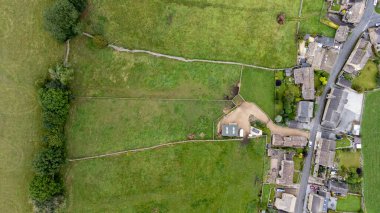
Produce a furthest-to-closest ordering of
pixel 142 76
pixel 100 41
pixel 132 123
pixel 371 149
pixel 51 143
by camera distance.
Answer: pixel 371 149 → pixel 142 76 → pixel 132 123 → pixel 100 41 → pixel 51 143

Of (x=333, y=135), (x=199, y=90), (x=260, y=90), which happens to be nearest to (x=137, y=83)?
(x=199, y=90)

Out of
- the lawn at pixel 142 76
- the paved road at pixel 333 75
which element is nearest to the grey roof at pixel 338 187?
the paved road at pixel 333 75

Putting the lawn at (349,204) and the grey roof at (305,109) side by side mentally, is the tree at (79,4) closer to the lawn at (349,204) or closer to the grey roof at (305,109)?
the grey roof at (305,109)

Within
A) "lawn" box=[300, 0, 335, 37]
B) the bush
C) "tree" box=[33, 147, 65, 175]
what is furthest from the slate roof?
"tree" box=[33, 147, 65, 175]

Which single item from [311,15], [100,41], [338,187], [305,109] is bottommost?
[338,187]

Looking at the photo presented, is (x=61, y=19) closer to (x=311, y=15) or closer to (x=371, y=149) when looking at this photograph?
(x=311, y=15)

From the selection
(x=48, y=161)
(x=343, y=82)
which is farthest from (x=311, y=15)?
(x=48, y=161)

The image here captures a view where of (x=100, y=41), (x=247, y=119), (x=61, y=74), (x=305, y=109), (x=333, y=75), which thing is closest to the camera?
(x=61, y=74)
